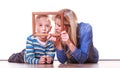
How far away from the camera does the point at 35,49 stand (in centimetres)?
150

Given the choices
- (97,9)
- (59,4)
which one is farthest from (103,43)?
(59,4)

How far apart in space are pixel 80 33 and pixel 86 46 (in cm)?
8

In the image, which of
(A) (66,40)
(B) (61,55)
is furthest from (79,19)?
(A) (66,40)

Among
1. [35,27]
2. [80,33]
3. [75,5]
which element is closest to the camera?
[35,27]

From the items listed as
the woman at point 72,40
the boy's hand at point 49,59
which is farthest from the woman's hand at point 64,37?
the boy's hand at point 49,59

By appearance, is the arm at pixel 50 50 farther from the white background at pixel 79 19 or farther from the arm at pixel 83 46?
the white background at pixel 79 19

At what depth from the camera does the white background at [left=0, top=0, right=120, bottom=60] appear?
95.9 inches

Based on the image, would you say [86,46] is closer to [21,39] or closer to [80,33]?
[80,33]

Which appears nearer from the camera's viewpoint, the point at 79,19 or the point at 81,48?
the point at 81,48

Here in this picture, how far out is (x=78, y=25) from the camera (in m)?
1.56

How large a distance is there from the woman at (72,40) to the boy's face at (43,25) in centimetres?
3

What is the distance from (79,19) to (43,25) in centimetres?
107

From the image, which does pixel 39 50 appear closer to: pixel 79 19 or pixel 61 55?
pixel 61 55

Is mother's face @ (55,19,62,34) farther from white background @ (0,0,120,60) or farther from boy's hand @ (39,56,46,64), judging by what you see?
white background @ (0,0,120,60)
